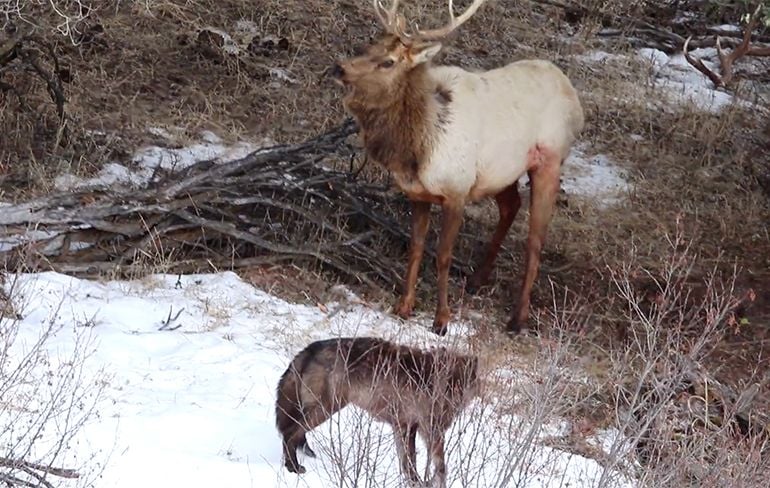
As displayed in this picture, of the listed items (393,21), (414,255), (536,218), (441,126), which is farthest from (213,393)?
(536,218)

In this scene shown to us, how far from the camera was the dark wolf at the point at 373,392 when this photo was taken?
577cm

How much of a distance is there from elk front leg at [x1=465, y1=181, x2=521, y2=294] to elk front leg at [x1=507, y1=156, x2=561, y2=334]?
0.30m

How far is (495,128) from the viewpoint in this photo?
9188 mm

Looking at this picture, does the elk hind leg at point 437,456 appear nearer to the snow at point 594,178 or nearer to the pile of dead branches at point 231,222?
the pile of dead branches at point 231,222

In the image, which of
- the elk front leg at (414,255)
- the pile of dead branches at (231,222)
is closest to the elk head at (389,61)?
the elk front leg at (414,255)

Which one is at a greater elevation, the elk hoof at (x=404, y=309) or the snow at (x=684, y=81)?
the elk hoof at (x=404, y=309)

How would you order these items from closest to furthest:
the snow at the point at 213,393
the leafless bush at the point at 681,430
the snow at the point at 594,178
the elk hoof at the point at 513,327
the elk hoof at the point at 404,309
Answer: the leafless bush at the point at 681,430 < the snow at the point at 213,393 < the elk hoof at the point at 404,309 < the elk hoof at the point at 513,327 < the snow at the point at 594,178

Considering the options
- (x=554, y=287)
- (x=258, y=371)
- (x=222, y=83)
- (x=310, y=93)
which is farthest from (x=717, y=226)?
(x=258, y=371)

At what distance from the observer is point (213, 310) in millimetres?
8516

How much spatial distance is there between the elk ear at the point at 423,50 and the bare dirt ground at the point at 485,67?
67.7 inches

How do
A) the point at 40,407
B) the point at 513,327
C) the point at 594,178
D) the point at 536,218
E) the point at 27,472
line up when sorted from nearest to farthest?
the point at 27,472 → the point at 40,407 → the point at 513,327 → the point at 536,218 → the point at 594,178

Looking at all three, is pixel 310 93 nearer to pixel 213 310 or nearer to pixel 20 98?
pixel 20 98

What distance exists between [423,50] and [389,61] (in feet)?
0.82

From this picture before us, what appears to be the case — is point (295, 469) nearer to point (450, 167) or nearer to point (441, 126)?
point (450, 167)
